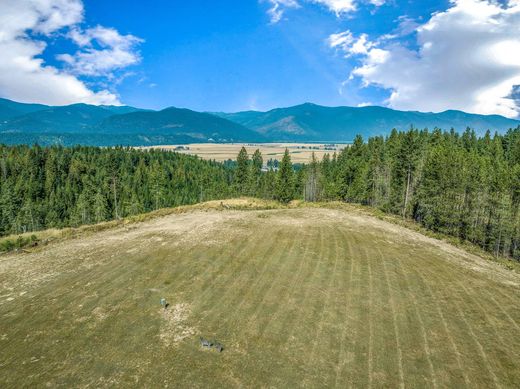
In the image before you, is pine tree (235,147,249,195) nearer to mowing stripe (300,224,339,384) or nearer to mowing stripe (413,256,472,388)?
mowing stripe (300,224,339,384)

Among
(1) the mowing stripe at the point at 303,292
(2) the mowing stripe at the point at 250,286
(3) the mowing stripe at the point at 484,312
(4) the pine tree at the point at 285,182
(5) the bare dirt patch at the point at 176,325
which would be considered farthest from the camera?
(4) the pine tree at the point at 285,182

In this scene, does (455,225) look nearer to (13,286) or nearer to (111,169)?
(13,286)

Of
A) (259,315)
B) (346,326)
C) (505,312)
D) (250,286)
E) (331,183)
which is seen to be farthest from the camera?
(331,183)

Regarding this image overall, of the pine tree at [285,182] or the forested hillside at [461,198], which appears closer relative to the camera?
the forested hillside at [461,198]

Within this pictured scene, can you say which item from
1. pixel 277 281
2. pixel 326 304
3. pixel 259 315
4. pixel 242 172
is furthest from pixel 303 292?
pixel 242 172

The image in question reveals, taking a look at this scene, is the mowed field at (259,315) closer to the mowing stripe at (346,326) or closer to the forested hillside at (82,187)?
the mowing stripe at (346,326)

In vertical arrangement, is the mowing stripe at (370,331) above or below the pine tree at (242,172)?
below

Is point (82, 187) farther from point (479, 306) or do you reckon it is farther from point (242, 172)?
point (479, 306)

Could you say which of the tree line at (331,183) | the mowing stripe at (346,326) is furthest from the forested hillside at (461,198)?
the mowing stripe at (346,326)

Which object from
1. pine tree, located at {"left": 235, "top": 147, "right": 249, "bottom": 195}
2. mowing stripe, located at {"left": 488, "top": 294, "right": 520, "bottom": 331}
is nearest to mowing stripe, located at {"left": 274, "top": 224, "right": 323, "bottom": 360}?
mowing stripe, located at {"left": 488, "top": 294, "right": 520, "bottom": 331}
